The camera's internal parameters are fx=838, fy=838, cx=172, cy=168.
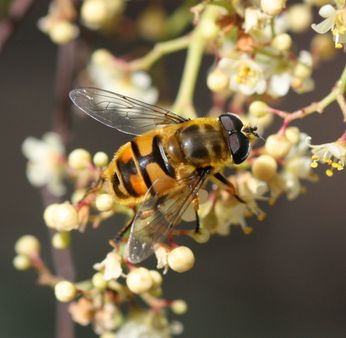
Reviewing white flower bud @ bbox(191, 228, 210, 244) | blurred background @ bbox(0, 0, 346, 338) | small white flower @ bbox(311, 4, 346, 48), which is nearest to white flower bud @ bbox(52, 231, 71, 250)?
white flower bud @ bbox(191, 228, 210, 244)

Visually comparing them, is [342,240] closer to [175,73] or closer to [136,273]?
[175,73]

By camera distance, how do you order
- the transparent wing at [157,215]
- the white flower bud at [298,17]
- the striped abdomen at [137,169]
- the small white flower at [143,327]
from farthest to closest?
1. the white flower bud at [298,17]
2. the small white flower at [143,327]
3. the striped abdomen at [137,169]
4. the transparent wing at [157,215]

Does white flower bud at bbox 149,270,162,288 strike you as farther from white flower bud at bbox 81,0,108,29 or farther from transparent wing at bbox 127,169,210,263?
white flower bud at bbox 81,0,108,29

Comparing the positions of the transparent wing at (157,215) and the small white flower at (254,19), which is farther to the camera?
the small white flower at (254,19)

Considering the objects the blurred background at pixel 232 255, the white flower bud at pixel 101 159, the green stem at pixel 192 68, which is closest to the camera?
the white flower bud at pixel 101 159

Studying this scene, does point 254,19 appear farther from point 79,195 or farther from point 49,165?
point 49,165

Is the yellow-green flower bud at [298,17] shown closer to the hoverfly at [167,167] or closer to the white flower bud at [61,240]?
the hoverfly at [167,167]

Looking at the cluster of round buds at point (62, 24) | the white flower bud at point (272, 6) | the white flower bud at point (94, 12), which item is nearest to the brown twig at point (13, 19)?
the cluster of round buds at point (62, 24)
